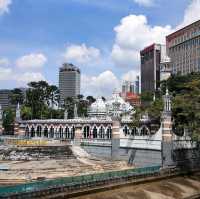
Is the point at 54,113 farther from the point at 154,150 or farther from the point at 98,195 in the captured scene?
the point at 98,195

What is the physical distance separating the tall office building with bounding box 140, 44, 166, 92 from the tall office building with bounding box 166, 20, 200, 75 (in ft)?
73.4

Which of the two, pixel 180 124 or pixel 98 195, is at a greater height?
pixel 180 124

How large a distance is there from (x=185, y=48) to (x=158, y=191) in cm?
10972

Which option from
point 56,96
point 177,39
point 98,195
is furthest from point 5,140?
point 177,39

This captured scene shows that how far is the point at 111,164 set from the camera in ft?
175

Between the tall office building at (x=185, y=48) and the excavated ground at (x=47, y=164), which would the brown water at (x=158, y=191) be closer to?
the excavated ground at (x=47, y=164)

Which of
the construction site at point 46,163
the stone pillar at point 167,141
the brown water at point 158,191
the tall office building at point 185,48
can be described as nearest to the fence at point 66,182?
the brown water at point 158,191

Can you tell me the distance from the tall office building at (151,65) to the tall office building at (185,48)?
2238 cm

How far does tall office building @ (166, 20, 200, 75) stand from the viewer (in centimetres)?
13288

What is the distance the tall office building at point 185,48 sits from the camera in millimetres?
132875

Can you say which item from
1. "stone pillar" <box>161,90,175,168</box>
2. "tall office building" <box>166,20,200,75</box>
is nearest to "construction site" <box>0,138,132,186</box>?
"stone pillar" <box>161,90,175,168</box>

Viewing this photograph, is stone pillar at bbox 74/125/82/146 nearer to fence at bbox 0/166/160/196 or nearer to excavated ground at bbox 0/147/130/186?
excavated ground at bbox 0/147/130/186

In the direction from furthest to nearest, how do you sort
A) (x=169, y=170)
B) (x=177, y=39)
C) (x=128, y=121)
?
1. (x=177, y=39)
2. (x=128, y=121)
3. (x=169, y=170)

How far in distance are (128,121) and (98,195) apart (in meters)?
40.2
